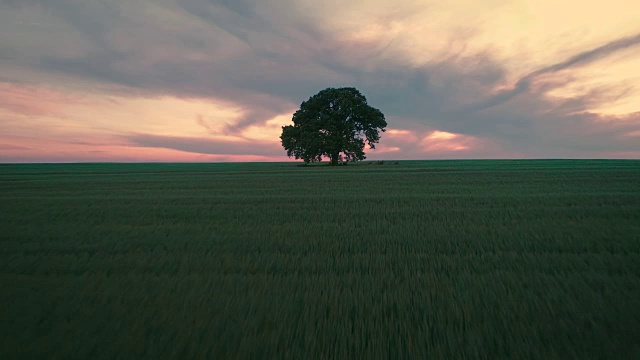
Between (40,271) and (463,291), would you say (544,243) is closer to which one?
(463,291)

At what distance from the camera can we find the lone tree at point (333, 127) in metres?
54.8

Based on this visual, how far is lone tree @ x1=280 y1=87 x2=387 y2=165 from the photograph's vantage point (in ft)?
180

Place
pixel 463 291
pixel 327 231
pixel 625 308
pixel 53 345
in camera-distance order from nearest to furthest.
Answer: pixel 53 345 → pixel 625 308 → pixel 463 291 → pixel 327 231

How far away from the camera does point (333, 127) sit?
5534cm

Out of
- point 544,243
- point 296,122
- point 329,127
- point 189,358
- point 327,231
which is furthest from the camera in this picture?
point 296,122

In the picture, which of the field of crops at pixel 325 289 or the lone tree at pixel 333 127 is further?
the lone tree at pixel 333 127

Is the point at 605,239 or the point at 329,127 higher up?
the point at 329,127

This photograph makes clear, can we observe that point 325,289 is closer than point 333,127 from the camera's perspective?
Yes

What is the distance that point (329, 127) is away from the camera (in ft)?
182

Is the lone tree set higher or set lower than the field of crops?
higher

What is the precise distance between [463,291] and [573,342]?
137 centimetres

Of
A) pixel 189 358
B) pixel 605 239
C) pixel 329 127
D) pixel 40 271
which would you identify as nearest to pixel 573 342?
pixel 189 358

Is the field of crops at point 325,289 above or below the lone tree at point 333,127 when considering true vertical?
below

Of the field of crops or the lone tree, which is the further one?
the lone tree
